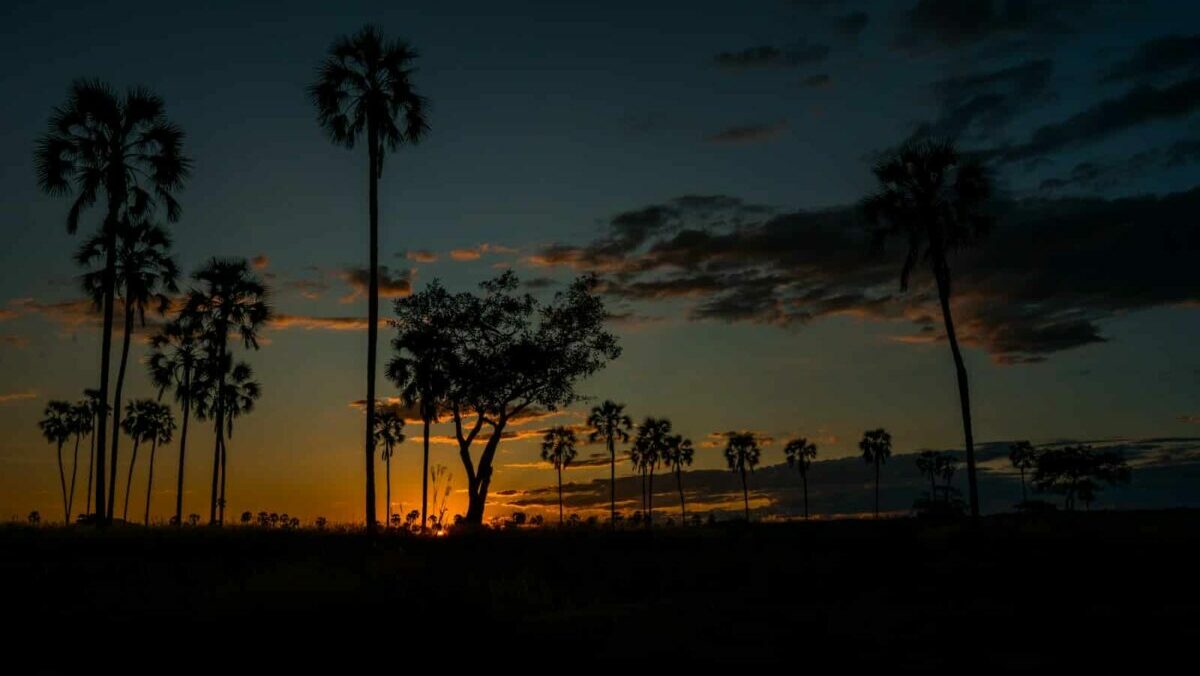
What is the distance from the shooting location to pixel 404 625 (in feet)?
49.8

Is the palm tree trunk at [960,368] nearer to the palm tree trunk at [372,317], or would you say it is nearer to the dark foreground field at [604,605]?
the dark foreground field at [604,605]

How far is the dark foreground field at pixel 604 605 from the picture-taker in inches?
539

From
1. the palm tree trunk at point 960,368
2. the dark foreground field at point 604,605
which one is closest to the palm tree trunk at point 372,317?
the dark foreground field at point 604,605

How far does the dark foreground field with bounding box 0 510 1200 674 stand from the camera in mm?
13695

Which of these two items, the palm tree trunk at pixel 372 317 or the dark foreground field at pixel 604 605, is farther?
the palm tree trunk at pixel 372 317

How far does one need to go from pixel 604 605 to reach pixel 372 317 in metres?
18.6

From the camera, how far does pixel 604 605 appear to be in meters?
18.4

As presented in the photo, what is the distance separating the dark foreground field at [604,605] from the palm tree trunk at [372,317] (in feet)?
11.6

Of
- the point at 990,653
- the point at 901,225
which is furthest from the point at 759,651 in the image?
the point at 901,225

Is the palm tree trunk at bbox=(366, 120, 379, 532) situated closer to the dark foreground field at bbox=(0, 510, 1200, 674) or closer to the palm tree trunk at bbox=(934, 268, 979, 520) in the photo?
the dark foreground field at bbox=(0, 510, 1200, 674)

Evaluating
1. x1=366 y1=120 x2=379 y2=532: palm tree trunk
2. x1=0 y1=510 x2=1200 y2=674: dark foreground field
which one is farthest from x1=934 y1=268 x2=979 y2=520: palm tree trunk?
x1=366 y1=120 x2=379 y2=532: palm tree trunk

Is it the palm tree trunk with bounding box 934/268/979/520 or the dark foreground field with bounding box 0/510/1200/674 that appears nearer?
the dark foreground field with bounding box 0/510/1200/674

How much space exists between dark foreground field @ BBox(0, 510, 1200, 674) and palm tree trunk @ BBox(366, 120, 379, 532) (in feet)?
11.6

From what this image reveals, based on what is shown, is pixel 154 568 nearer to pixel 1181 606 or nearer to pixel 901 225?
pixel 1181 606
